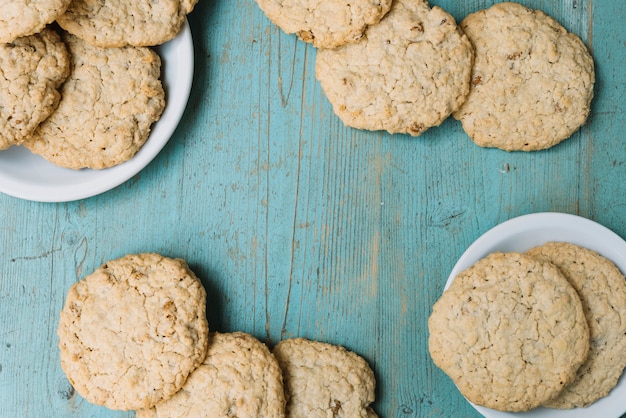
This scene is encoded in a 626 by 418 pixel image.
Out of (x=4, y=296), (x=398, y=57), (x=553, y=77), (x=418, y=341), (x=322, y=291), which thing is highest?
(x=398, y=57)

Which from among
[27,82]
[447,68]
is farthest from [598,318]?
[27,82]

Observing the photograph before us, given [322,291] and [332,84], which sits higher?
[332,84]

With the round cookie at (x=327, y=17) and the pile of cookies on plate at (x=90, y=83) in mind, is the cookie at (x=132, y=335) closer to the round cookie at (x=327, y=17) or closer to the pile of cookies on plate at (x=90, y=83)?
the pile of cookies on plate at (x=90, y=83)

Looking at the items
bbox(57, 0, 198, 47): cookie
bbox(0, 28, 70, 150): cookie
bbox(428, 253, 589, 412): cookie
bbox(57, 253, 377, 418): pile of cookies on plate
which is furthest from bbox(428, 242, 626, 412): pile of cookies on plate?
bbox(0, 28, 70, 150): cookie

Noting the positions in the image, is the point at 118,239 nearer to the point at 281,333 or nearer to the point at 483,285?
the point at 281,333

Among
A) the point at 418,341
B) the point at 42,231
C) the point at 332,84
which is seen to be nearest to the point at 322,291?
the point at 418,341

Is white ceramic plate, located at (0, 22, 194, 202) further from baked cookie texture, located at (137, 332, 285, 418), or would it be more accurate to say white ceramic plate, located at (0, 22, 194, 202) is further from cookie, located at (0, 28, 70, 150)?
baked cookie texture, located at (137, 332, 285, 418)
